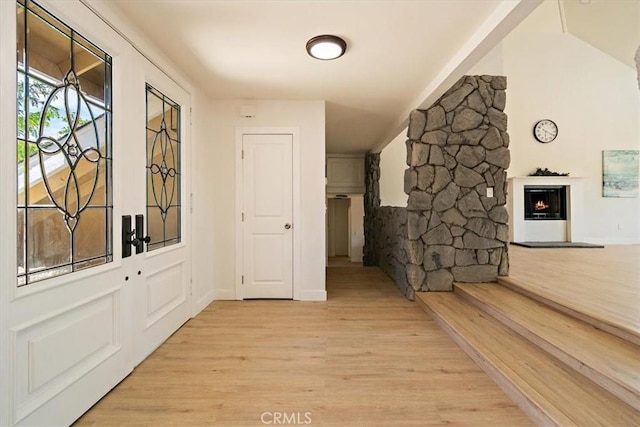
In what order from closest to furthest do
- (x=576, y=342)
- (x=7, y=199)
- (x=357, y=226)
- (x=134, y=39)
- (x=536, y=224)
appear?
(x=7, y=199)
(x=576, y=342)
(x=134, y=39)
(x=536, y=224)
(x=357, y=226)

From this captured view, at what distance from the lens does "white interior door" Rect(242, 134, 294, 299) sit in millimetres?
3674

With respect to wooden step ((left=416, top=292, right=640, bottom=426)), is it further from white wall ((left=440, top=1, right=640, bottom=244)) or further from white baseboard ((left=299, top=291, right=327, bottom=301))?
white wall ((left=440, top=1, right=640, bottom=244))

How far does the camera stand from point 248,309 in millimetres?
3375

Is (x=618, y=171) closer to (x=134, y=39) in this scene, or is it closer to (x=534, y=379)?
(x=534, y=379)

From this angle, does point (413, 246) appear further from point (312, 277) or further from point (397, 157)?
point (397, 157)

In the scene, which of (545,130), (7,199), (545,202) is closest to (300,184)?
(7,199)

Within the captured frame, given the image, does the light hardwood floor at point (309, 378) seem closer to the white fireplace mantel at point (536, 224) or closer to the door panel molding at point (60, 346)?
the door panel molding at point (60, 346)

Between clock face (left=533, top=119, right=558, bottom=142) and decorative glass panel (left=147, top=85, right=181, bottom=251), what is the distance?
27.0 ft

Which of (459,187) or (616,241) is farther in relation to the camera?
(616,241)

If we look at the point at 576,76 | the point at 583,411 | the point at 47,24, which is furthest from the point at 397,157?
the point at 576,76

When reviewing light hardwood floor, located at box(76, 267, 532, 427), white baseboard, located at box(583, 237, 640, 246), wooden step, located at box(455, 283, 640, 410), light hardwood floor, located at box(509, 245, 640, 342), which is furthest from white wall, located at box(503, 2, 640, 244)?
light hardwood floor, located at box(76, 267, 532, 427)

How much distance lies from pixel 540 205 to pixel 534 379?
6.95 metres

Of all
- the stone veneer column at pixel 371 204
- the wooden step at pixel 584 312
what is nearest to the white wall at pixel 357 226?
the stone veneer column at pixel 371 204

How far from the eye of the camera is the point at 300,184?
3686 millimetres
